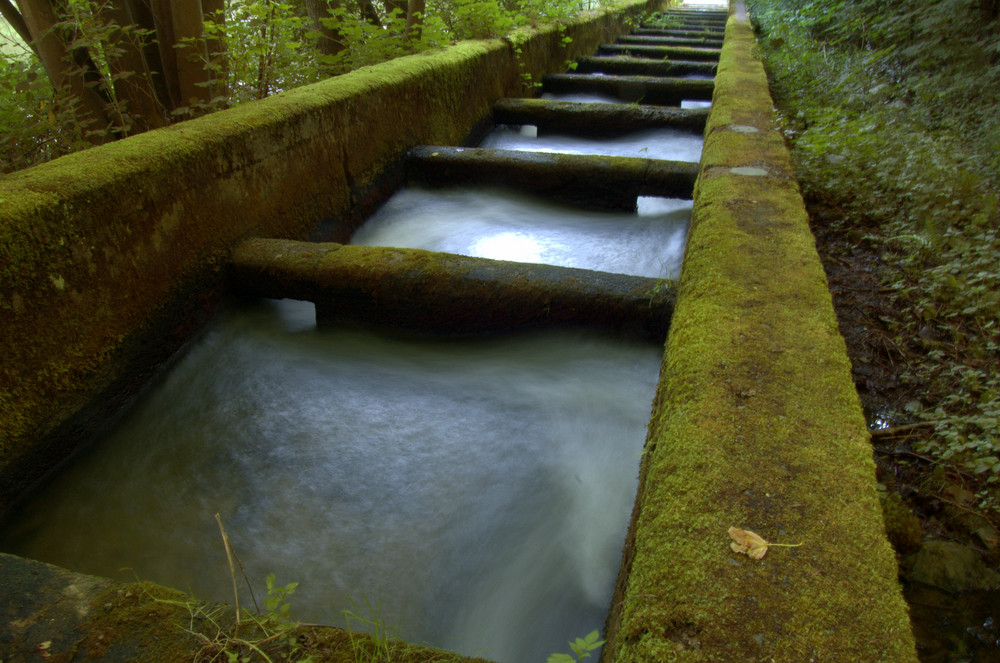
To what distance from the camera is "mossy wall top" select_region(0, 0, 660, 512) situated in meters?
2.47

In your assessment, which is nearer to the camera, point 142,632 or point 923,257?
point 142,632

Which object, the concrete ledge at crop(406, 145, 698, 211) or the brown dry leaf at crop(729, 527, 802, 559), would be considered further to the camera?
the concrete ledge at crop(406, 145, 698, 211)

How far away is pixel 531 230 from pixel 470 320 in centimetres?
175

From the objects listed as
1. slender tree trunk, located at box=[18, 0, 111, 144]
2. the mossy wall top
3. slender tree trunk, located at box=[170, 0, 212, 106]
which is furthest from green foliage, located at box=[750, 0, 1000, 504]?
slender tree trunk, located at box=[18, 0, 111, 144]

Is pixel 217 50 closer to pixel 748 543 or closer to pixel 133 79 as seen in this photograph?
pixel 133 79

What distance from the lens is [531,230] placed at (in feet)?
16.2

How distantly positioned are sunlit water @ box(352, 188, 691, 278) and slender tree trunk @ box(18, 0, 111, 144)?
78.1 inches

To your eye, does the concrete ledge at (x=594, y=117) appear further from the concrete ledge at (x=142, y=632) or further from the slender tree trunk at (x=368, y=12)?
the concrete ledge at (x=142, y=632)

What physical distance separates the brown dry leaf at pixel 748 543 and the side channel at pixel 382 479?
3.27ft

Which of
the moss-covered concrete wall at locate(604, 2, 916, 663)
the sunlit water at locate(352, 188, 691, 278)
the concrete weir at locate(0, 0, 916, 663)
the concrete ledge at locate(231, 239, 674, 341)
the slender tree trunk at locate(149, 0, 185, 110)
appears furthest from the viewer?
the slender tree trunk at locate(149, 0, 185, 110)

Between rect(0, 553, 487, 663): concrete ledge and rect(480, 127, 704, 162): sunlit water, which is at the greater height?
rect(0, 553, 487, 663): concrete ledge

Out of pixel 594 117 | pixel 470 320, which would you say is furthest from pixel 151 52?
pixel 594 117

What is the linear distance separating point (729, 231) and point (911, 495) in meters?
1.27

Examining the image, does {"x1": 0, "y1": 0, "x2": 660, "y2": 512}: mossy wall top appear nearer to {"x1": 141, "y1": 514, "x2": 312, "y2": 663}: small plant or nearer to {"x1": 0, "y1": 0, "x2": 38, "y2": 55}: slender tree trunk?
{"x1": 141, "y1": 514, "x2": 312, "y2": 663}: small plant
